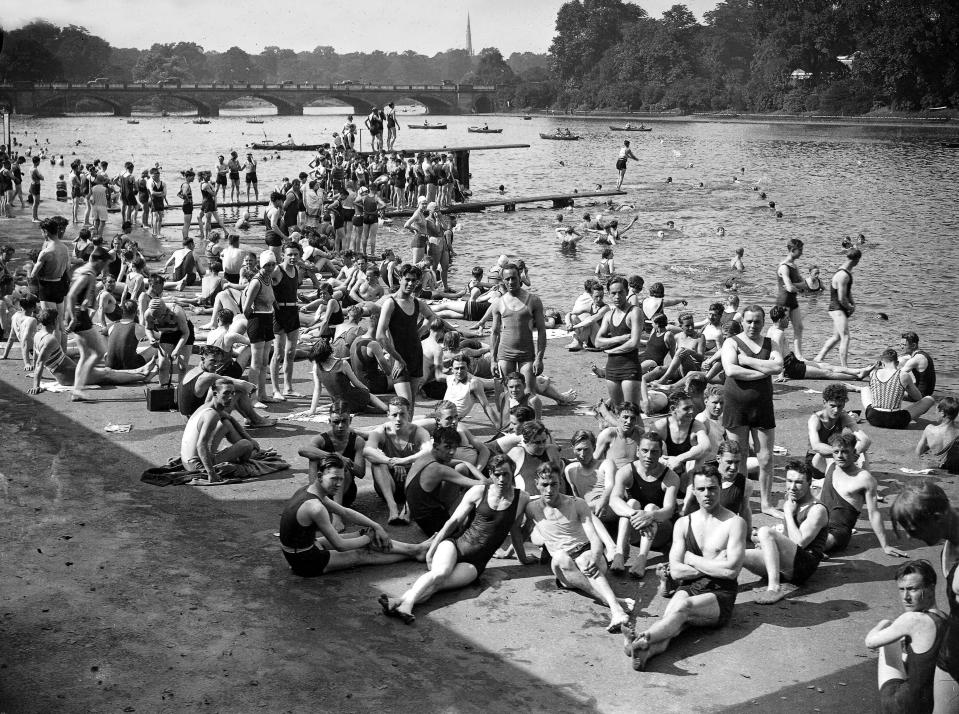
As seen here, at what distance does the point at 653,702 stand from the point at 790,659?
1060 millimetres

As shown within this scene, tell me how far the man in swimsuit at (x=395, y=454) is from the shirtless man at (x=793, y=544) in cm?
276

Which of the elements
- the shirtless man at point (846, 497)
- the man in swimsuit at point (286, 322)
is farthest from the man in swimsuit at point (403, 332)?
the shirtless man at point (846, 497)

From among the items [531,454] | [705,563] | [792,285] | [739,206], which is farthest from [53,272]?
[739,206]

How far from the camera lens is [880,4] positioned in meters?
99.9

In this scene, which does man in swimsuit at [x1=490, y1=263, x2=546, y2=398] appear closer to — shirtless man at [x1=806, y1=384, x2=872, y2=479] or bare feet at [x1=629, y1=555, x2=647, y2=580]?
shirtless man at [x1=806, y1=384, x2=872, y2=479]

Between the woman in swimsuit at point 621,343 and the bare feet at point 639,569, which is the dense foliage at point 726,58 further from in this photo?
the bare feet at point 639,569

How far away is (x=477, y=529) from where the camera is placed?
7836 mm

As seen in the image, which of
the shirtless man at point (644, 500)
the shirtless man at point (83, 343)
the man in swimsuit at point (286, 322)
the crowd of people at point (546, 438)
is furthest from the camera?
the shirtless man at point (83, 343)

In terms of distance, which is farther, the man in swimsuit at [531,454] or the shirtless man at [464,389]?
the shirtless man at [464,389]

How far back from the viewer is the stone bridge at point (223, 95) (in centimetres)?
11581

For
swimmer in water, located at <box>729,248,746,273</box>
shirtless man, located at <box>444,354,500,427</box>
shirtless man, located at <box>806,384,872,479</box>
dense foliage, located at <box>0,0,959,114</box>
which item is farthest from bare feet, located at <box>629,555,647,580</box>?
dense foliage, located at <box>0,0,959,114</box>

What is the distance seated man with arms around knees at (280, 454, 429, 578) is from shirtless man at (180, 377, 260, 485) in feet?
6.25

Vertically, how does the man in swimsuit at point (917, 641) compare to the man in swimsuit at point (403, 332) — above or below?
below

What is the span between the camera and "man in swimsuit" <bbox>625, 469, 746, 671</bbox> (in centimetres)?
Result: 708
